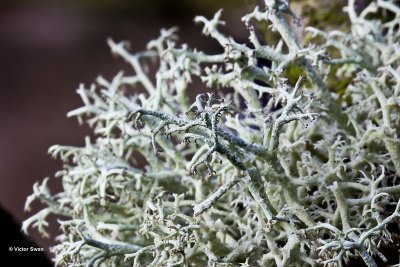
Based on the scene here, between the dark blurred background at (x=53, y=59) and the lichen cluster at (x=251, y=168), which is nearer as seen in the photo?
the lichen cluster at (x=251, y=168)

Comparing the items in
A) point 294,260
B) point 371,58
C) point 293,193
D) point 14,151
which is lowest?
point 294,260

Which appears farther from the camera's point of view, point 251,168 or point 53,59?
point 53,59

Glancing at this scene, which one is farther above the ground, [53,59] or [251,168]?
[53,59]

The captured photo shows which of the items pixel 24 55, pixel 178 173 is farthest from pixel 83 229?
pixel 24 55

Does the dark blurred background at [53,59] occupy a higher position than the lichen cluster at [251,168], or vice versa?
the dark blurred background at [53,59]

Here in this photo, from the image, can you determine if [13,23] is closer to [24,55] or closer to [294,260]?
[24,55]

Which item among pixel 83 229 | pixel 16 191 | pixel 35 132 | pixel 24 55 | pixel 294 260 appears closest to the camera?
pixel 294 260
